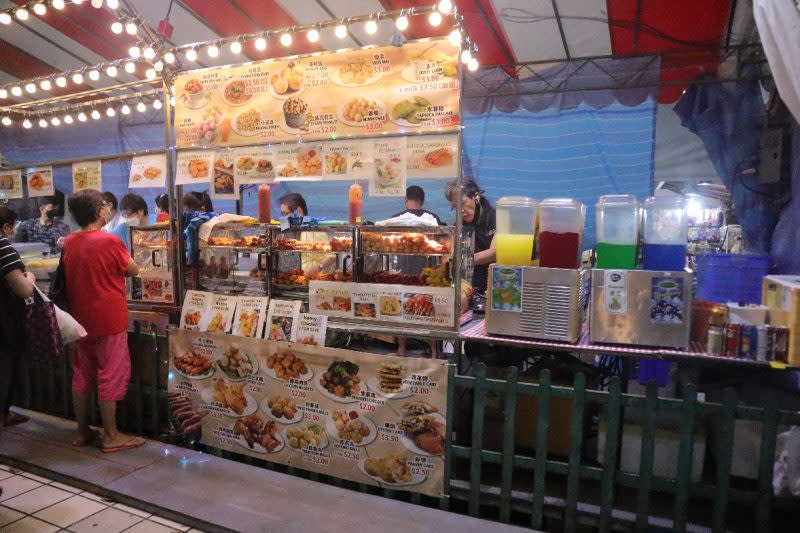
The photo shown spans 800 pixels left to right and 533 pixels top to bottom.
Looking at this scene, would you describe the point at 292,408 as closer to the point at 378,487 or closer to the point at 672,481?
the point at 378,487

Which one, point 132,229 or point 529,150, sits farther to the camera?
point 529,150

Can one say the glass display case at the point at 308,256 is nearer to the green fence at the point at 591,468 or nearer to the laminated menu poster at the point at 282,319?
the laminated menu poster at the point at 282,319

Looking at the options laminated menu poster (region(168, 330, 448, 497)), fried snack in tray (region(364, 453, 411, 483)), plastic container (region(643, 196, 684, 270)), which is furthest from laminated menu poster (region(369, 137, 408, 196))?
fried snack in tray (region(364, 453, 411, 483))

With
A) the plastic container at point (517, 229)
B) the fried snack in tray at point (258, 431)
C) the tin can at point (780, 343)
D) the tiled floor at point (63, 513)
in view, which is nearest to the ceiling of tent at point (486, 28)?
the plastic container at point (517, 229)

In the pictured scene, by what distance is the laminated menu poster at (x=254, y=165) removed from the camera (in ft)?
12.8

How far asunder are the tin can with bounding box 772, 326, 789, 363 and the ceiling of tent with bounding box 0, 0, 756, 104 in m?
4.33

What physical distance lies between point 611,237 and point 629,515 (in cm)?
170

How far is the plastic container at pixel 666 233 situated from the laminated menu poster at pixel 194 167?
3352mm

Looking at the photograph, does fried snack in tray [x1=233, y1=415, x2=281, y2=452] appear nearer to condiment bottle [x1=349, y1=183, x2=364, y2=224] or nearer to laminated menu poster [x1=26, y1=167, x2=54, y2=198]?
condiment bottle [x1=349, y1=183, x2=364, y2=224]

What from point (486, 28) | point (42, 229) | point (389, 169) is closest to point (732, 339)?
point (389, 169)

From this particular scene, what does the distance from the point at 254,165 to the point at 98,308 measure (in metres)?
1.65

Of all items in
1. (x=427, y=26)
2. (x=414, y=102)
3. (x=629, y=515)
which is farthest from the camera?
(x=427, y=26)

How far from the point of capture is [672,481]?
2859 millimetres

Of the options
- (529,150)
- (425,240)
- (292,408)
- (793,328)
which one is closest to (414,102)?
(425,240)
